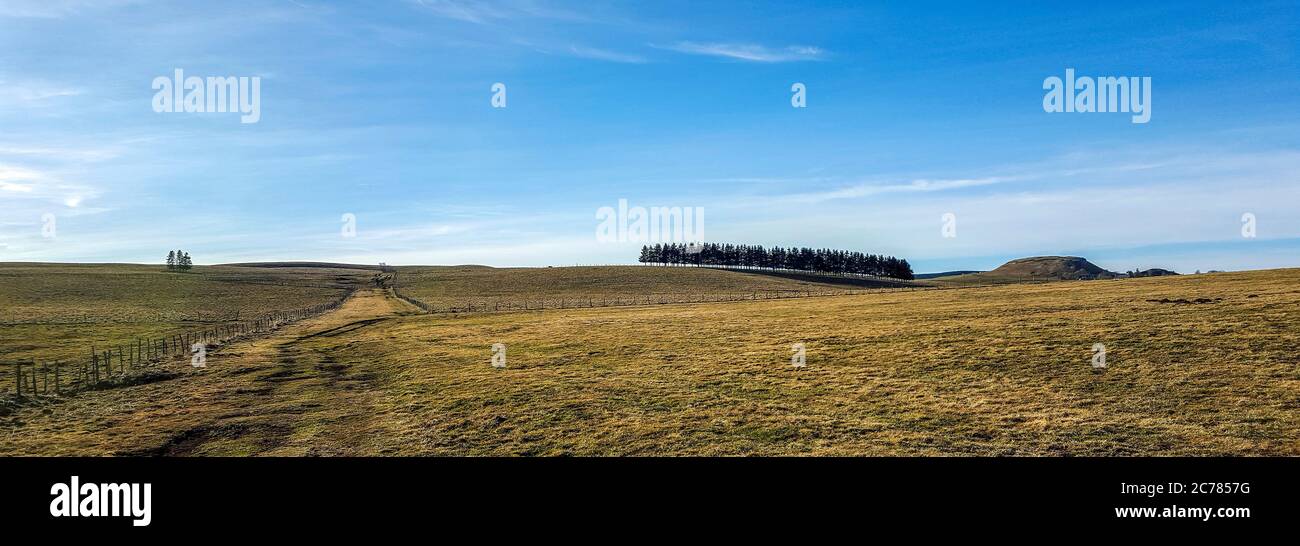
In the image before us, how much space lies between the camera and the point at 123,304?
8700 cm

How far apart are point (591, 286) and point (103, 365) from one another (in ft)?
296

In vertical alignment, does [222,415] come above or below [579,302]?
below

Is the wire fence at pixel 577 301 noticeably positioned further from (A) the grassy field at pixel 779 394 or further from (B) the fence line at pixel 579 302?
(A) the grassy field at pixel 779 394

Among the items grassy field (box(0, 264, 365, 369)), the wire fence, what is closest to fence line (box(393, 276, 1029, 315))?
the wire fence

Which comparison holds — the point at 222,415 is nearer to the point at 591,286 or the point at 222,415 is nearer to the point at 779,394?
the point at 779,394

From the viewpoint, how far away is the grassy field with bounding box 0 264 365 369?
52.1 metres

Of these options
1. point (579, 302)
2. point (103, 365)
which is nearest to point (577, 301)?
point (579, 302)

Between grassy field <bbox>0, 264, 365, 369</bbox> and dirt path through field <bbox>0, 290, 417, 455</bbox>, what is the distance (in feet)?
39.7

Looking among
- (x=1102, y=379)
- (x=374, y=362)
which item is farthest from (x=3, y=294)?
(x=1102, y=379)

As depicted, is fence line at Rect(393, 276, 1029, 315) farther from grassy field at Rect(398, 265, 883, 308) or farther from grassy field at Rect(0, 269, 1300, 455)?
grassy field at Rect(0, 269, 1300, 455)

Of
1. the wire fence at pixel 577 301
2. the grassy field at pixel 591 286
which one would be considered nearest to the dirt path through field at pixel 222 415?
the wire fence at pixel 577 301

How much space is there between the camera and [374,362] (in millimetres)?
37812

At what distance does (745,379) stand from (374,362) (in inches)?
888

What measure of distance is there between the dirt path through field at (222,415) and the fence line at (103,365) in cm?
227
